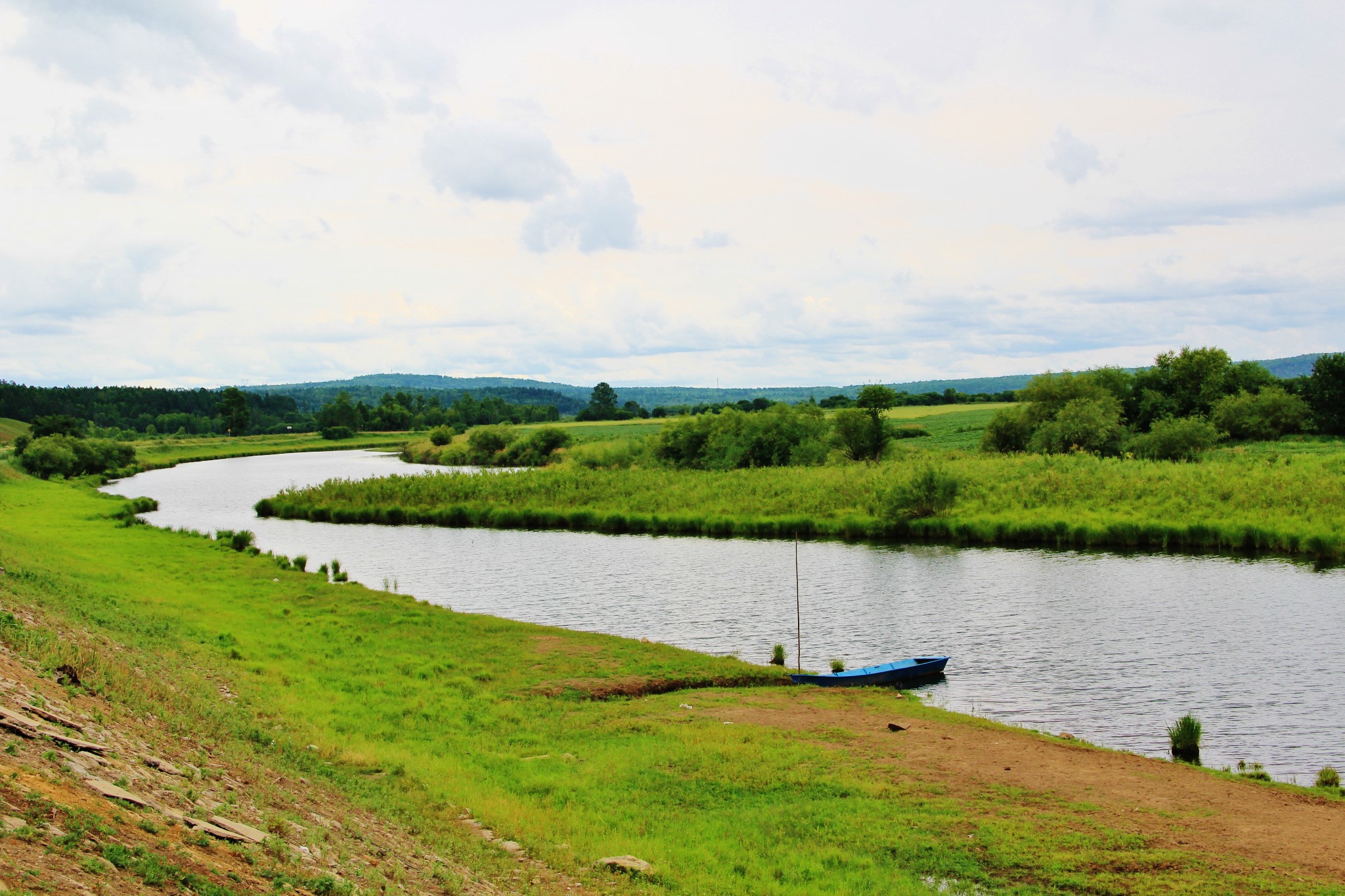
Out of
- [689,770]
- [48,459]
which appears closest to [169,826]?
[689,770]

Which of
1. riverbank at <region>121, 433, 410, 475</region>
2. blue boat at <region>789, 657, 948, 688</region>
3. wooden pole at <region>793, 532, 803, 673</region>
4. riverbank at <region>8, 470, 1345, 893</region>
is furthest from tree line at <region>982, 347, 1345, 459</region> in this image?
riverbank at <region>121, 433, 410, 475</region>

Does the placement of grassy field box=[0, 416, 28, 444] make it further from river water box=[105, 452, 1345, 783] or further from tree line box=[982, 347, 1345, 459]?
tree line box=[982, 347, 1345, 459]

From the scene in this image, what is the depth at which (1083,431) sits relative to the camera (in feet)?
258

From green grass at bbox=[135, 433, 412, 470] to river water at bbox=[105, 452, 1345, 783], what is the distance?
103727 millimetres

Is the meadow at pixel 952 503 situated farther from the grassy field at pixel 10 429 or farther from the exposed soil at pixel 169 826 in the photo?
the grassy field at pixel 10 429

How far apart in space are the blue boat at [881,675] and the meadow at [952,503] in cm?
2401

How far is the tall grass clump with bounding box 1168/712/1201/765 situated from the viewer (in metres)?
18.0

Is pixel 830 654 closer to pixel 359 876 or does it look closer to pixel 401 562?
pixel 359 876

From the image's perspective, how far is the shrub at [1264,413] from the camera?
275 ft

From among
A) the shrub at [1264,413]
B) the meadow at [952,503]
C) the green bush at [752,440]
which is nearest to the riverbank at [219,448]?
the meadow at [952,503]

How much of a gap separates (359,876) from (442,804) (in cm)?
395

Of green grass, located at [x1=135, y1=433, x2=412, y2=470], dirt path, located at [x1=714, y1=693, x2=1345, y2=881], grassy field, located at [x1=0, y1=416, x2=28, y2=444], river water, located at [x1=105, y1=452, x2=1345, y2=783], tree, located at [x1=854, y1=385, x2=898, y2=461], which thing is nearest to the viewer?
dirt path, located at [x1=714, y1=693, x2=1345, y2=881]

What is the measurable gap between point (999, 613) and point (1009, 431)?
5903cm

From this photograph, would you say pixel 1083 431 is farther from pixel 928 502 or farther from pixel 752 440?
pixel 928 502
